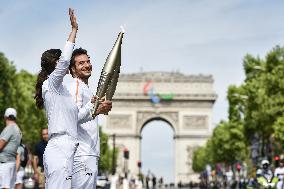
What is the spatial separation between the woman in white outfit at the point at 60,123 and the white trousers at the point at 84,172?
207 millimetres

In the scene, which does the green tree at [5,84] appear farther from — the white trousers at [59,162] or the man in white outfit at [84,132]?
the white trousers at [59,162]

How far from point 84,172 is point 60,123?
0.54 meters

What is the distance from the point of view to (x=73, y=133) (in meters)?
6.59

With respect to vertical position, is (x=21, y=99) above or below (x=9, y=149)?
above

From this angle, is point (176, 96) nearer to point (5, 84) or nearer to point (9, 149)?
point (5, 84)

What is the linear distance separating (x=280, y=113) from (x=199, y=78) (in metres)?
67.5

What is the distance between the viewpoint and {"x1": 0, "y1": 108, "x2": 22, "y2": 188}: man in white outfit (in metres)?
10.5

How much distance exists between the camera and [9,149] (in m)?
10.6

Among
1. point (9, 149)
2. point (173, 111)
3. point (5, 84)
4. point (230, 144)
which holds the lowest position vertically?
point (9, 149)

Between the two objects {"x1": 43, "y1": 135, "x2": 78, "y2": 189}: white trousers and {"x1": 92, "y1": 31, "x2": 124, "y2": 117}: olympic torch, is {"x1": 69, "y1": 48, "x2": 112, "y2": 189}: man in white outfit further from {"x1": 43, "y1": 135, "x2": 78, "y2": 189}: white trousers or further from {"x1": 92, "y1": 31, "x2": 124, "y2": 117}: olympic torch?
{"x1": 92, "y1": 31, "x2": 124, "y2": 117}: olympic torch

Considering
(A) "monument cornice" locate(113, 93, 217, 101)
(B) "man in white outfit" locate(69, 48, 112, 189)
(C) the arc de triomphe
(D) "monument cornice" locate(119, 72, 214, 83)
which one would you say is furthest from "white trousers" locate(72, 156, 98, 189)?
(D) "monument cornice" locate(119, 72, 214, 83)

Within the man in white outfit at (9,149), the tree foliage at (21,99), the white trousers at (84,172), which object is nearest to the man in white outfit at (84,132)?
the white trousers at (84,172)

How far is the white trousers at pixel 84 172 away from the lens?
6.70 m

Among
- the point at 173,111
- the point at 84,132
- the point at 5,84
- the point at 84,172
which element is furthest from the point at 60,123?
the point at 173,111
